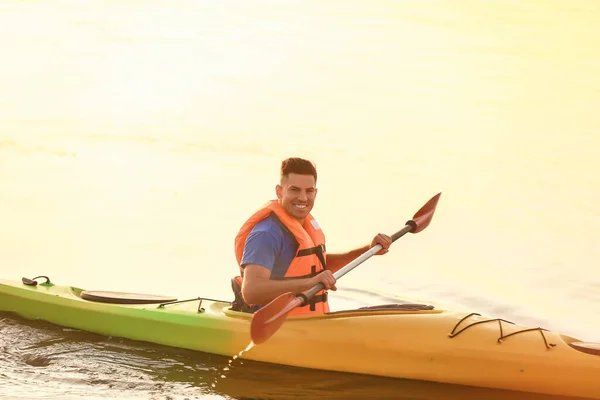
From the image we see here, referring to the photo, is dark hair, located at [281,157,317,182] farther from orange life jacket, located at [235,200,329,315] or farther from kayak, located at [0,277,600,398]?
kayak, located at [0,277,600,398]

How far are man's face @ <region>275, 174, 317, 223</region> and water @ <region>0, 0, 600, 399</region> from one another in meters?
0.79

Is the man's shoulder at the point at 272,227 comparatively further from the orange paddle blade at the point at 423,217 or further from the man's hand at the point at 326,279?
the orange paddle blade at the point at 423,217

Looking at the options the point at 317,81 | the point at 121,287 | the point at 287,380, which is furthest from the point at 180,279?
the point at 317,81

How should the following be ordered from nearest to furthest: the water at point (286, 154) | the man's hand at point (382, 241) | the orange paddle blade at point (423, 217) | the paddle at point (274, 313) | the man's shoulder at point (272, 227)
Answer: the paddle at point (274, 313)
the man's shoulder at point (272, 227)
the man's hand at point (382, 241)
the orange paddle blade at point (423, 217)
the water at point (286, 154)

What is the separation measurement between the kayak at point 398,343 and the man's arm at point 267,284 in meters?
0.31

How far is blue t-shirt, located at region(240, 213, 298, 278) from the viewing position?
4.70 meters

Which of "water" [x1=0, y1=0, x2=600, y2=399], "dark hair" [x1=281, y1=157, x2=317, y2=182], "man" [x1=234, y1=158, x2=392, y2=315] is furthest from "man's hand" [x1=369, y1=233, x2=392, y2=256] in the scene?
"water" [x1=0, y1=0, x2=600, y2=399]

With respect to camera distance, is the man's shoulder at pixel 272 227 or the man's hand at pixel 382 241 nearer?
the man's shoulder at pixel 272 227

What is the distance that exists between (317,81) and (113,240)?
5.07m

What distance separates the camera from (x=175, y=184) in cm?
943

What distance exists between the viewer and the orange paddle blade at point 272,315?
461 centimetres

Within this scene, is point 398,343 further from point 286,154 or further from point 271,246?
point 286,154

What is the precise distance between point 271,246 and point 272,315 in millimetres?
319

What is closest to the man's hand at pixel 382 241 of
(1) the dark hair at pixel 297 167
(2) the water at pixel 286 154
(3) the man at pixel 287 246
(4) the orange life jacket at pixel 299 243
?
(3) the man at pixel 287 246
